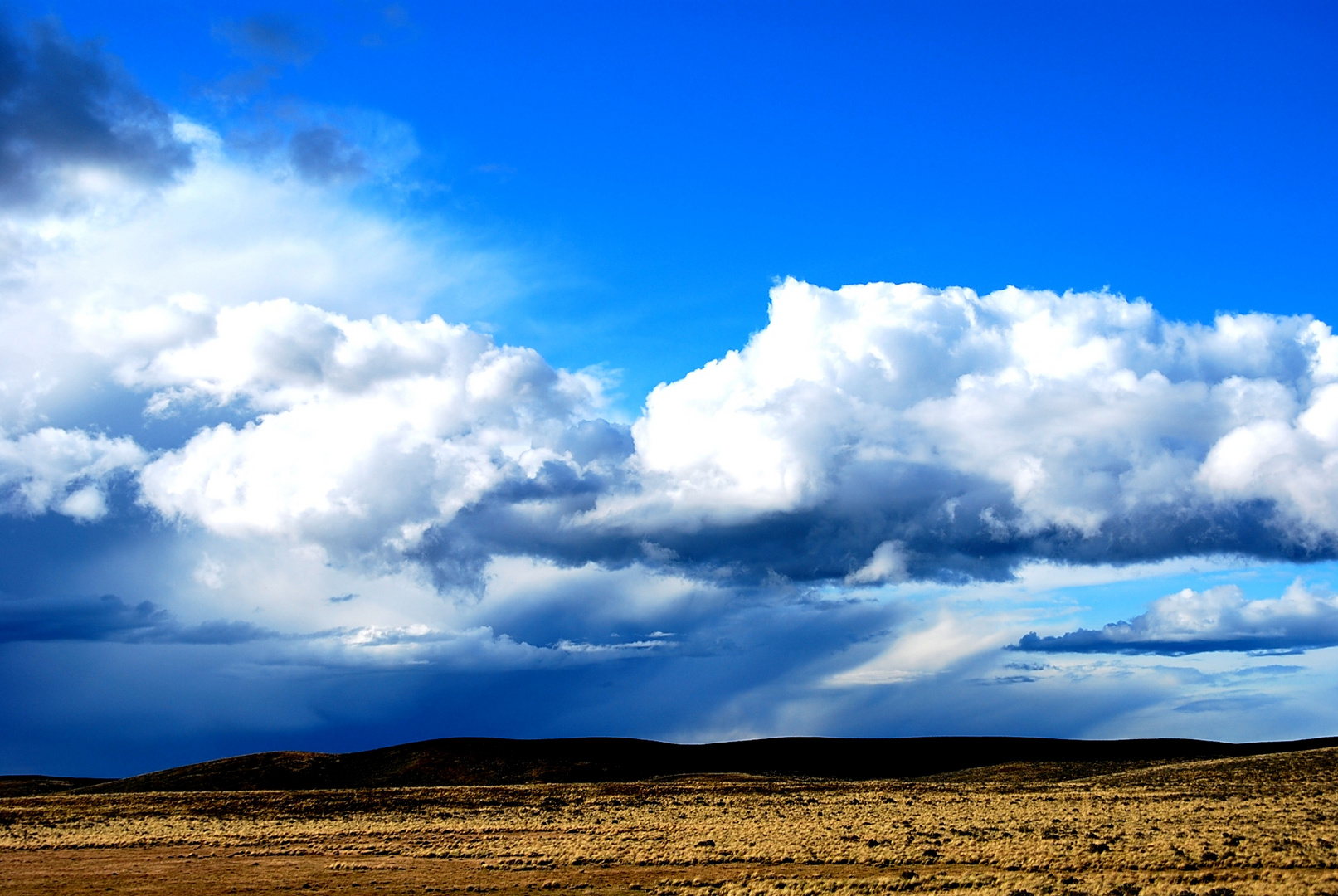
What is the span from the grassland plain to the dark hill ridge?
18693mm

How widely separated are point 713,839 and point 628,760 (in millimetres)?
65033

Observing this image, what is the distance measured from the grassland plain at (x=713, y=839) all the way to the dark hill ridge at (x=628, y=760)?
18693 millimetres

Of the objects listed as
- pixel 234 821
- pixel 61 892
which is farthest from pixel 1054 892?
pixel 234 821

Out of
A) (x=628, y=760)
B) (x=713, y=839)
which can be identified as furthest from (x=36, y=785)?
(x=713, y=839)

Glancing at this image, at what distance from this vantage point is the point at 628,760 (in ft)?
348

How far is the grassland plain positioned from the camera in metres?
32.0

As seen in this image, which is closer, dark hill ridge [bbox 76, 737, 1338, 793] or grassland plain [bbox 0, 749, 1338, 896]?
grassland plain [bbox 0, 749, 1338, 896]

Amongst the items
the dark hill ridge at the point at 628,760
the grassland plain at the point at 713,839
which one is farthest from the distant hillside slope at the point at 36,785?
the grassland plain at the point at 713,839

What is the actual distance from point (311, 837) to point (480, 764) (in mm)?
49448

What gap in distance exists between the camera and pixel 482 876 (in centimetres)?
3544

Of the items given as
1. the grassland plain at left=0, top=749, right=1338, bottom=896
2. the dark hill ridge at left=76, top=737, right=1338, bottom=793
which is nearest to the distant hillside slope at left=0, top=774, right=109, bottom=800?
the dark hill ridge at left=76, top=737, right=1338, bottom=793

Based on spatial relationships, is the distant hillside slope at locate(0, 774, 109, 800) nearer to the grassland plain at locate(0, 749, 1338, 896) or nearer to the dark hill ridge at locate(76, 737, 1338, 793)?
the dark hill ridge at locate(76, 737, 1338, 793)

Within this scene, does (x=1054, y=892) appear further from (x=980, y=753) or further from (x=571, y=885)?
(x=980, y=753)

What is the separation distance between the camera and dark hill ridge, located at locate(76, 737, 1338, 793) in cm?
9081
